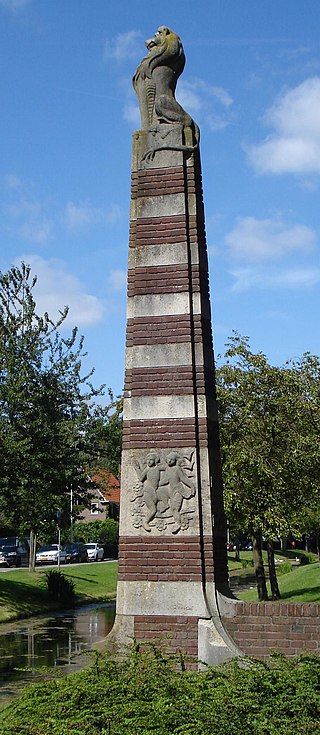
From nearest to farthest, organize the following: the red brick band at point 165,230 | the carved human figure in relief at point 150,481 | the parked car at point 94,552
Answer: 1. the carved human figure in relief at point 150,481
2. the red brick band at point 165,230
3. the parked car at point 94,552

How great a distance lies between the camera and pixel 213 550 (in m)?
10.5

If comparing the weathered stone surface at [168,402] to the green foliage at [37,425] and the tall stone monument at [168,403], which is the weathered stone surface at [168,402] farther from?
the green foliage at [37,425]

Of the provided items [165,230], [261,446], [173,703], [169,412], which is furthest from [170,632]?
[261,446]

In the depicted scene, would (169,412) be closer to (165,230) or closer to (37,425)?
(165,230)

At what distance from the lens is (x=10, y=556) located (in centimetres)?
4991

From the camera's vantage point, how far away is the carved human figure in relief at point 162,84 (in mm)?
11898

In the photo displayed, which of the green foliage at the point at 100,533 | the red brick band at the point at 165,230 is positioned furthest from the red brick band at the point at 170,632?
the green foliage at the point at 100,533

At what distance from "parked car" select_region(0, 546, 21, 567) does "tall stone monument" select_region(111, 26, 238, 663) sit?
40330 millimetres

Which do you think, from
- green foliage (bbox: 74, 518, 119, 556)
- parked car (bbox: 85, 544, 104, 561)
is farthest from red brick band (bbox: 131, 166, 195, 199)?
green foliage (bbox: 74, 518, 119, 556)

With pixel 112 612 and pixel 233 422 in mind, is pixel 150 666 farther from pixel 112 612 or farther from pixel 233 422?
pixel 112 612

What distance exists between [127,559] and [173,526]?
70 centimetres

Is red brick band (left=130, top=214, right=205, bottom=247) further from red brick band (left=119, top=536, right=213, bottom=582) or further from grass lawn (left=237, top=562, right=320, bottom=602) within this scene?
grass lawn (left=237, top=562, right=320, bottom=602)

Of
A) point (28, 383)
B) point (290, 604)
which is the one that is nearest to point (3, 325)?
point (28, 383)

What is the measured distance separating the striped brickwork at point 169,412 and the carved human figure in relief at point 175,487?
2 centimetres
